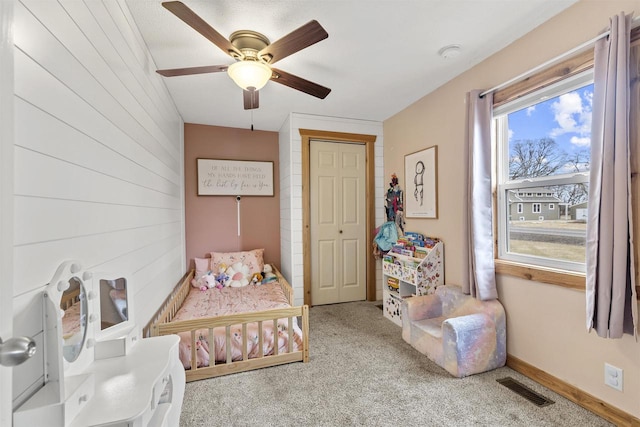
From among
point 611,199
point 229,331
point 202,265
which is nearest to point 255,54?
point 229,331

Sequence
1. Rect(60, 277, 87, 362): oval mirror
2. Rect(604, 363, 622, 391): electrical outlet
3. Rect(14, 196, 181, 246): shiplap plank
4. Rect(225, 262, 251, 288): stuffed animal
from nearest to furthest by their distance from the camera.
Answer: Rect(14, 196, 181, 246): shiplap plank, Rect(60, 277, 87, 362): oval mirror, Rect(604, 363, 622, 391): electrical outlet, Rect(225, 262, 251, 288): stuffed animal

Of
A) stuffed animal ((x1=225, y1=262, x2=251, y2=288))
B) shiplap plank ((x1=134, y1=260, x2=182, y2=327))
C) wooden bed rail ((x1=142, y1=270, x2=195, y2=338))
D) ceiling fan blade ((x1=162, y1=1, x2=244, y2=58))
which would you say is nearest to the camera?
ceiling fan blade ((x1=162, y1=1, x2=244, y2=58))

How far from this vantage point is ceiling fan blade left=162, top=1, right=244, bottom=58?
50.2 inches

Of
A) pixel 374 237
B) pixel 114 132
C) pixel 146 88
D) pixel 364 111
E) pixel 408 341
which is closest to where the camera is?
pixel 114 132

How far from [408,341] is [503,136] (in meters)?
1.89

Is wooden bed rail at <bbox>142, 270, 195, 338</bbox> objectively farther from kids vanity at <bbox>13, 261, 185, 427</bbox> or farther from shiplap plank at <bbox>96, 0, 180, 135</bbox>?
shiplap plank at <bbox>96, 0, 180, 135</bbox>

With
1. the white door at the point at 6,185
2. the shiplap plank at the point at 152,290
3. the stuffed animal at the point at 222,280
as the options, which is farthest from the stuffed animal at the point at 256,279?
the white door at the point at 6,185

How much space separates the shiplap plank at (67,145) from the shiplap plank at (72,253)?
298 millimetres

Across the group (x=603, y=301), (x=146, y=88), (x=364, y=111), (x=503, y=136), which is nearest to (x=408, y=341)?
(x=603, y=301)

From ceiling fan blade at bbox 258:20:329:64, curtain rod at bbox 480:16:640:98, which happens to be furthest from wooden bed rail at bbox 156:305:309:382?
curtain rod at bbox 480:16:640:98

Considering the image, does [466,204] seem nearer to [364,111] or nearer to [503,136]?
[503,136]

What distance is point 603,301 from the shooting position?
1455mm

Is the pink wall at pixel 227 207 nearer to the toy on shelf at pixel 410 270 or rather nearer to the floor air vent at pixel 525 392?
→ the toy on shelf at pixel 410 270

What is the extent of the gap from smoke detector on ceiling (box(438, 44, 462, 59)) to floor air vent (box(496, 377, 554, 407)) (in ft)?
7.84
